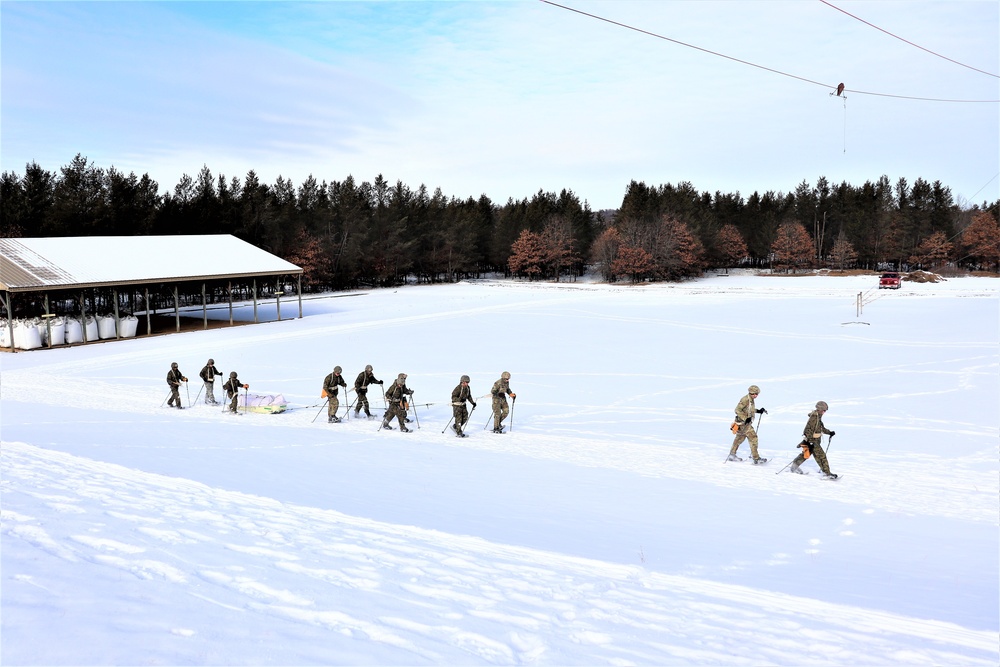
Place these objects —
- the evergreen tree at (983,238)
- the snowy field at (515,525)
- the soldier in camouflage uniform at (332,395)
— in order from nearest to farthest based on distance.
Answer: the snowy field at (515,525) < the soldier in camouflage uniform at (332,395) < the evergreen tree at (983,238)

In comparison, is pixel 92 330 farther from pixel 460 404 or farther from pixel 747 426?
pixel 747 426

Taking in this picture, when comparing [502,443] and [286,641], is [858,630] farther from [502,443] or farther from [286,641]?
[502,443]

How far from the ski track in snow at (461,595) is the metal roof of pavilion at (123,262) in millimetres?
28517

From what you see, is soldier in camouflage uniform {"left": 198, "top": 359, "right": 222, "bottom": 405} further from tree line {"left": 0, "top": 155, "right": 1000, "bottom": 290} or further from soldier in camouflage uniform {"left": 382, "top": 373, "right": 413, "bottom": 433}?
tree line {"left": 0, "top": 155, "right": 1000, "bottom": 290}

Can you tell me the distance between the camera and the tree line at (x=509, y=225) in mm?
58812

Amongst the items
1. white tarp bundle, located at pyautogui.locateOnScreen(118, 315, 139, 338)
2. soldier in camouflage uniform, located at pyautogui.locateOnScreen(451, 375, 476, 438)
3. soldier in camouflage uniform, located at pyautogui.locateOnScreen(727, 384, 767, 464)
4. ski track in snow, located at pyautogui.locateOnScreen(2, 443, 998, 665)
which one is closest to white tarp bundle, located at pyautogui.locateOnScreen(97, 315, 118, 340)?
white tarp bundle, located at pyautogui.locateOnScreen(118, 315, 139, 338)

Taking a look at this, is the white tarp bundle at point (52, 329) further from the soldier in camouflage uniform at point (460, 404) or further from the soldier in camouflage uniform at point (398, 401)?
the soldier in camouflage uniform at point (460, 404)

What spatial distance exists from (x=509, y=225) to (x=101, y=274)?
6630cm

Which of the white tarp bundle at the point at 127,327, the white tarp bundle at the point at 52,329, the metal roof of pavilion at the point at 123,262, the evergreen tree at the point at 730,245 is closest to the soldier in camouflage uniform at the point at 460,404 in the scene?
the metal roof of pavilion at the point at 123,262

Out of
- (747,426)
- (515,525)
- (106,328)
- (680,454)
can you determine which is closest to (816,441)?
(747,426)

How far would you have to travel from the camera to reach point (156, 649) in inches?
175

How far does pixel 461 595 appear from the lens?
605 cm

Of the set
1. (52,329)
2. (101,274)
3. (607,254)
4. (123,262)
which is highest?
(607,254)

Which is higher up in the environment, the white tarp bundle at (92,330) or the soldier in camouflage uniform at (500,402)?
the white tarp bundle at (92,330)
